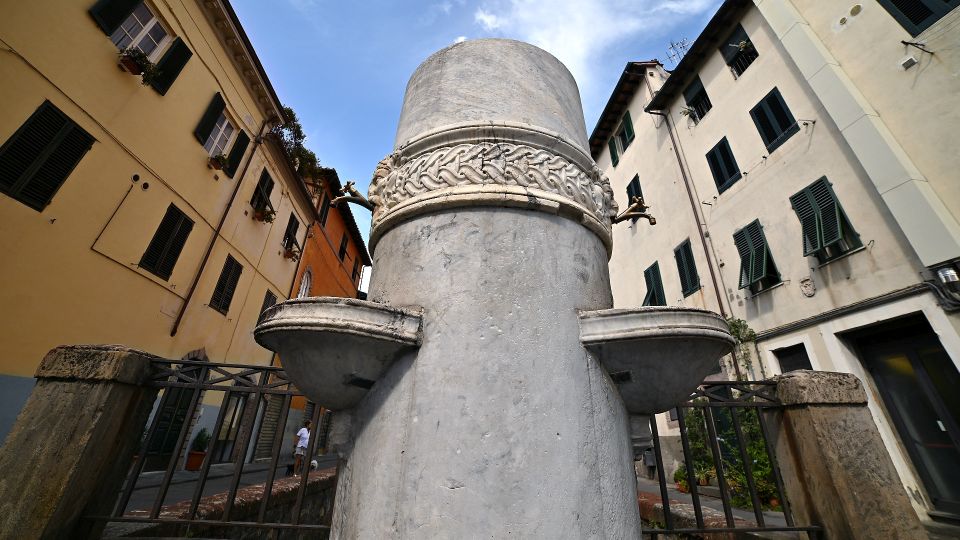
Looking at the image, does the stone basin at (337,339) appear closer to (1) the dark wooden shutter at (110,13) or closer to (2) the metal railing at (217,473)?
(2) the metal railing at (217,473)

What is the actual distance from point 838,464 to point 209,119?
12948 mm

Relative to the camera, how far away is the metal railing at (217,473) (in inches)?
102

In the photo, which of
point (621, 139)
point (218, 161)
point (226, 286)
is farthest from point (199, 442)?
point (621, 139)

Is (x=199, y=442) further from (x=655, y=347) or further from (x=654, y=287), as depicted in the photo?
(x=654, y=287)

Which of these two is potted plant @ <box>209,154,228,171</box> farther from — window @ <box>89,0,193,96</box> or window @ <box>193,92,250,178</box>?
window @ <box>89,0,193,96</box>

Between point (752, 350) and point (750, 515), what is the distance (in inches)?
172

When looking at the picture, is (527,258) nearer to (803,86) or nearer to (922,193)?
(922,193)

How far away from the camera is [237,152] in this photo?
38.5 ft

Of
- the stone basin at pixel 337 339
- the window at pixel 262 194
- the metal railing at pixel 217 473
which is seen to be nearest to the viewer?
the stone basin at pixel 337 339

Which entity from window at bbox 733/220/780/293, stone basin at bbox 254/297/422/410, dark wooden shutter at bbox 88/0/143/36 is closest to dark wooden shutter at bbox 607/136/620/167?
window at bbox 733/220/780/293

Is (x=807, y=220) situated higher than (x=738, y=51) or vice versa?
(x=738, y=51)

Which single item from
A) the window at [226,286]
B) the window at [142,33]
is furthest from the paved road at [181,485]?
the window at [142,33]

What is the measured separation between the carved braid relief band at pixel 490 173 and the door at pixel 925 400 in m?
8.36

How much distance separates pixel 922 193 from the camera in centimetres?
694
